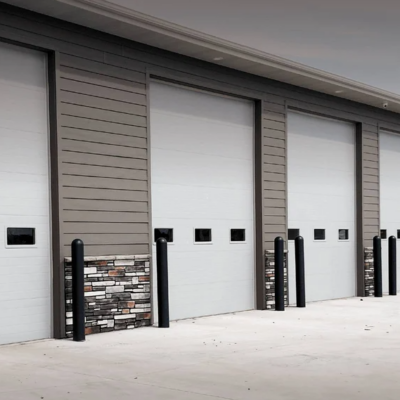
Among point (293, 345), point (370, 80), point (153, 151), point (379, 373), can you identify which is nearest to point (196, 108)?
point (153, 151)

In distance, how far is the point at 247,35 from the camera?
31.1ft

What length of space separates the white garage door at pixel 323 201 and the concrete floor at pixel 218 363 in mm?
3143

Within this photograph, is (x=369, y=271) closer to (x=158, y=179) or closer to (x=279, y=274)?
(x=279, y=274)

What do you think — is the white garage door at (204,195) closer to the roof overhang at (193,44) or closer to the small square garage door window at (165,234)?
the small square garage door window at (165,234)

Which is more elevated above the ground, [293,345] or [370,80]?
[370,80]

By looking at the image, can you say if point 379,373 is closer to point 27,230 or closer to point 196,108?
point 27,230

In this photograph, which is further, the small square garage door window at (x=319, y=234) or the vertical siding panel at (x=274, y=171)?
the small square garage door window at (x=319, y=234)

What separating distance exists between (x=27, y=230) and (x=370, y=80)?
22.2ft

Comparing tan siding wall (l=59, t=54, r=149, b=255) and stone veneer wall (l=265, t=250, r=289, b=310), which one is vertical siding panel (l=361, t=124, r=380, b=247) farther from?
tan siding wall (l=59, t=54, r=149, b=255)

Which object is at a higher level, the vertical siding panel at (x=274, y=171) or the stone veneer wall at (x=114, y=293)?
the vertical siding panel at (x=274, y=171)

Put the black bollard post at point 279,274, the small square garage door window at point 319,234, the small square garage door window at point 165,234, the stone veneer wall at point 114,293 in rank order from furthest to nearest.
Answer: the small square garage door window at point 319,234, the black bollard post at point 279,274, the small square garage door window at point 165,234, the stone veneer wall at point 114,293

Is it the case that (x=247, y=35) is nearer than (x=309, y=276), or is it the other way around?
(x=247, y=35)

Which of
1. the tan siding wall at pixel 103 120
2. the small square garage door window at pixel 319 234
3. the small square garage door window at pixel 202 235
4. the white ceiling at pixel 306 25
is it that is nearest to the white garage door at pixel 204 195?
the small square garage door window at pixel 202 235

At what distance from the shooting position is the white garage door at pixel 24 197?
842 cm
